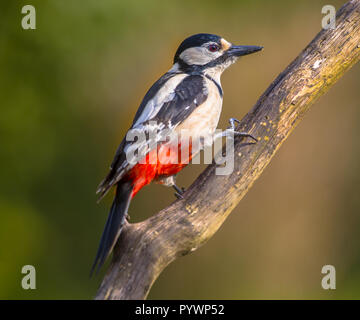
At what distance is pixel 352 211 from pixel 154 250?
87.6 inches

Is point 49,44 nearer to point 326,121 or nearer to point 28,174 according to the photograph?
point 28,174

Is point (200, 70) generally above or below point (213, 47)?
below

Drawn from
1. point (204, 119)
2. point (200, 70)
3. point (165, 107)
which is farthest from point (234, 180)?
point (200, 70)

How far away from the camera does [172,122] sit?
6.97 feet

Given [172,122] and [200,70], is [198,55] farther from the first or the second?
[172,122]

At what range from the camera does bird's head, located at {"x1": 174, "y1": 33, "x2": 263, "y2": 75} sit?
2355mm

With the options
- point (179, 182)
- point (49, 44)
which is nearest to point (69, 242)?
Result: point (179, 182)

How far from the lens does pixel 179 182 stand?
3.37 metres

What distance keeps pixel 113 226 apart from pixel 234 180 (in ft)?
1.70

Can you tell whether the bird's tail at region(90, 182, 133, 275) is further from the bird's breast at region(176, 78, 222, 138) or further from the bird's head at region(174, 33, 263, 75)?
the bird's head at region(174, 33, 263, 75)

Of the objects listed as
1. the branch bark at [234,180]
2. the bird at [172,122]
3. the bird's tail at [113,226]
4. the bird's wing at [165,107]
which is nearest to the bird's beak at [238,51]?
the bird at [172,122]

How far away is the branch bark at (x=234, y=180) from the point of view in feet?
5.77

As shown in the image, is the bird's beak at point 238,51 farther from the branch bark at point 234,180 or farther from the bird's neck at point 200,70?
the branch bark at point 234,180
